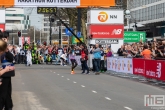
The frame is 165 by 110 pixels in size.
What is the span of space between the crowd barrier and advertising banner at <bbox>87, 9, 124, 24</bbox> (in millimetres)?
6389

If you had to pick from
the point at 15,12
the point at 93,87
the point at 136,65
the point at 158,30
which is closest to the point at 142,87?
the point at 93,87

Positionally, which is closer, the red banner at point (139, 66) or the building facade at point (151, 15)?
the red banner at point (139, 66)

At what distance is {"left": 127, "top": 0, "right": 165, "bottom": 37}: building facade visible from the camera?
7750 centimetres

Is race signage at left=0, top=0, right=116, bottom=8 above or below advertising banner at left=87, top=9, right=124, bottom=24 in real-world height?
above

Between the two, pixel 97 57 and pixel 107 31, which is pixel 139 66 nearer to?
pixel 97 57

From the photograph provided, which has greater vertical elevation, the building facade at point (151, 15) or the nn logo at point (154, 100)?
the building facade at point (151, 15)

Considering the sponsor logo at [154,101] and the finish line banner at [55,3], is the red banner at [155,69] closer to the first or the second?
the sponsor logo at [154,101]

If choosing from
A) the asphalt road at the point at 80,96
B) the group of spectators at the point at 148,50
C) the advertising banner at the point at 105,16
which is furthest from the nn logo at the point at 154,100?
the advertising banner at the point at 105,16

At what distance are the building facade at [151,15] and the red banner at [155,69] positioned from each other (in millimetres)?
48993

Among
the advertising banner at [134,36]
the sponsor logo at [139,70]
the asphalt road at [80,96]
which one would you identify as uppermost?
the advertising banner at [134,36]

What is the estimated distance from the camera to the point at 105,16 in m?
38.6

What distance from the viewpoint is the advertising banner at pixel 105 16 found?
38250 millimetres

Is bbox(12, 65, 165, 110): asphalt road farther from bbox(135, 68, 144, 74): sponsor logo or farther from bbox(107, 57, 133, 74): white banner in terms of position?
bbox(107, 57, 133, 74): white banner

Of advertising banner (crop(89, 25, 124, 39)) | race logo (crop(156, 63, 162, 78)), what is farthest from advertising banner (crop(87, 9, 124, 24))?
race logo (crop(156, 63, 162, 78))
